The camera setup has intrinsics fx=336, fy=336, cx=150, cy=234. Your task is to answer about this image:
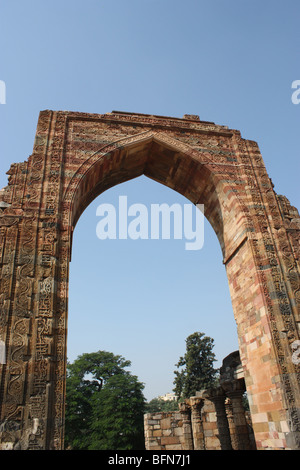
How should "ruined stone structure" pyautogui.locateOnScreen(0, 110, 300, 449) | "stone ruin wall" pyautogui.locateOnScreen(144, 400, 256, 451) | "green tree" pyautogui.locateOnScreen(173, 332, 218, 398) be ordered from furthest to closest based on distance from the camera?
"green tree" pyautogui.locateOnScreen(173, 332, 218, 398) < "stone ruin wall" pyautogui.locateOnScreen(144, 400, 256, 451) < "ruined stone structure" pyautogui.locateOnScreen(0, 110, 300, 449)

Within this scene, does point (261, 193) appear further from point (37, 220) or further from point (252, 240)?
point (37, 220)

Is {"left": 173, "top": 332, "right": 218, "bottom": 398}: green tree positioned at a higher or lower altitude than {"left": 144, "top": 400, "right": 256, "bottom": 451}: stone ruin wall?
higher

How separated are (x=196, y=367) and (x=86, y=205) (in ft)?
76.6

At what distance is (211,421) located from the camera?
1109 cm

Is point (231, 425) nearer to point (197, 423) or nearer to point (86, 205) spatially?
point (197, 423)

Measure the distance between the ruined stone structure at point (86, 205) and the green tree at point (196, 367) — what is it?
21.8m

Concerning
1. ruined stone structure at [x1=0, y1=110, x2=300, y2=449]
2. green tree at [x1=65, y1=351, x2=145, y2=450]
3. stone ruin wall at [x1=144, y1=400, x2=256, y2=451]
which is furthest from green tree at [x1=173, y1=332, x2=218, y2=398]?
ruined stone structure at [x1=0, y1=110, x2=300, y2=449]

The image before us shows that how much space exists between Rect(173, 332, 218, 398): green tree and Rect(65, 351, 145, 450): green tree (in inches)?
246

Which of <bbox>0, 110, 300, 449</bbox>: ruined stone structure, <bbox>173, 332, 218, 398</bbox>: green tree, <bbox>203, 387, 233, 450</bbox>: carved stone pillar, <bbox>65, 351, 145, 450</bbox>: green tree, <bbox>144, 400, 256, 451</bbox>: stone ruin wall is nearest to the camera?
<bbox>0, 110, 300, 449</bbox>: ruined stone structure

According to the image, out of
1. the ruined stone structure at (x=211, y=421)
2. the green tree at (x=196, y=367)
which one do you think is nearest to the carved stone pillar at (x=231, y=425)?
the ruined stone structure at (x=211, y=421)

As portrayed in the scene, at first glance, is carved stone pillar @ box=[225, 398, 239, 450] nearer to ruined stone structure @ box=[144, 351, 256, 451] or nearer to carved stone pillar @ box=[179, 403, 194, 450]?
ruined stone structure @ box=[144, 351, 256, 451]

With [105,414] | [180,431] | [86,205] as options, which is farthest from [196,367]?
[86,205]

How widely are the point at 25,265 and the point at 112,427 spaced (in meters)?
17.0

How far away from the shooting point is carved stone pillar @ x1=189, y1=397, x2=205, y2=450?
33.7ft
